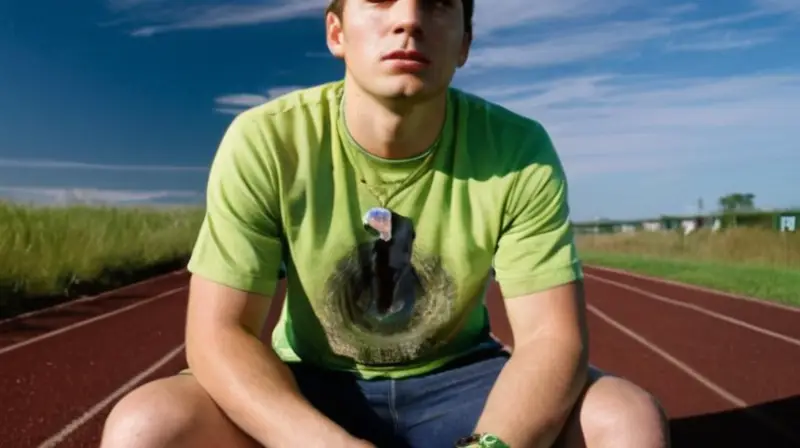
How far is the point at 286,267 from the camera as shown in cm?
238

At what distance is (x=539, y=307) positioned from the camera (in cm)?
229

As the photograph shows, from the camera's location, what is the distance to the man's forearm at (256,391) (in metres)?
2.11

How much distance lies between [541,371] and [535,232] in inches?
11.9

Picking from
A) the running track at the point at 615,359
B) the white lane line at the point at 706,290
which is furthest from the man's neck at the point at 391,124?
the white lane line at the point at 706,290

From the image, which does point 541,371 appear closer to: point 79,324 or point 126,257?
point 79,324

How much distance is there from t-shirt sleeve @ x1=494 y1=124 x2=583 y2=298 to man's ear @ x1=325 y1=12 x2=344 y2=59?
0.46m

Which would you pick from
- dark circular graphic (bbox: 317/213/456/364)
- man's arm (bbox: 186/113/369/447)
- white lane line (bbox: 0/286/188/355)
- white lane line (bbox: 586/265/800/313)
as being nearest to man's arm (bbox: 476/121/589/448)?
dark circular graphic (bbox: 317/213/456/364)

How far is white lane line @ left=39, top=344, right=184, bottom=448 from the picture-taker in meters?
4.08

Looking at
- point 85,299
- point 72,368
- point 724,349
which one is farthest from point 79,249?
point 724,349

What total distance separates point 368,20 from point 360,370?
78 cm

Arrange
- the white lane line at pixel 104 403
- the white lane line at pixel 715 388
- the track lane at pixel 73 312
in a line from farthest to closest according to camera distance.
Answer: the track lane at pixel 73 312, the white lane line at pixel 715 388, the white lane line at pixel 104 403

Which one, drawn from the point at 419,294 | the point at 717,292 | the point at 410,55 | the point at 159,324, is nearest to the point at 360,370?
the point at 419,294

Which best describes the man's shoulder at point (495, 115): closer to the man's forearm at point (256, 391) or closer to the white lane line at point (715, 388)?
the man's forearm at point (256, 391)

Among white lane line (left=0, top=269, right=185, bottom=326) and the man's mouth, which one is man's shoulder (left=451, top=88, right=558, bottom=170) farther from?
white lane line (left=0, top=269, right=185, bottom=326)
